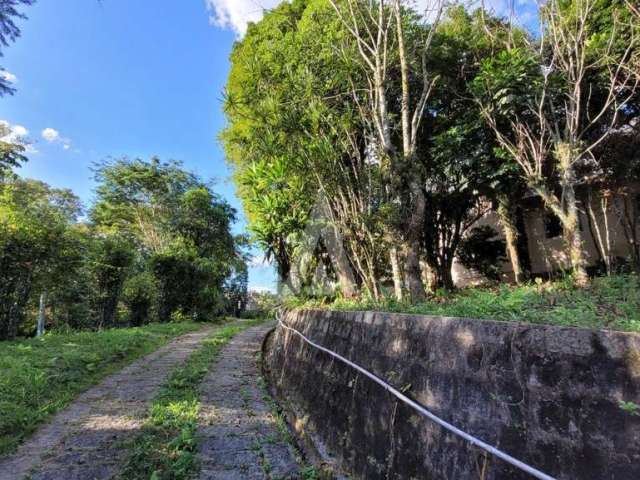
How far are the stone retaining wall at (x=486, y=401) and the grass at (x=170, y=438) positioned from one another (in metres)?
1.31

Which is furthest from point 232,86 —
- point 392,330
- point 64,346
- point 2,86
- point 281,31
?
point 392,330

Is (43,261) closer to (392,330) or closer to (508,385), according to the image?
(392,330)

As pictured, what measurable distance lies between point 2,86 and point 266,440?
8.68 m

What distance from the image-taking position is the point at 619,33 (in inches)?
244

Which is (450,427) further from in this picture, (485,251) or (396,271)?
(485,251)

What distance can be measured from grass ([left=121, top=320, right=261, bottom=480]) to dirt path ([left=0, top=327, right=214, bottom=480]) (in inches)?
5.7

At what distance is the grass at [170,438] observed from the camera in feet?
9.94

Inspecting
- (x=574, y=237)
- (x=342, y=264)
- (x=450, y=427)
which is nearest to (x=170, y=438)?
(x=450, y=427)

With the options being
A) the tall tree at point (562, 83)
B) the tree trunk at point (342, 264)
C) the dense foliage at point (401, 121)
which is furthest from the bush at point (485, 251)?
the tree trunk at point (342, 264)

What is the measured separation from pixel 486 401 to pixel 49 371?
628 centimetres

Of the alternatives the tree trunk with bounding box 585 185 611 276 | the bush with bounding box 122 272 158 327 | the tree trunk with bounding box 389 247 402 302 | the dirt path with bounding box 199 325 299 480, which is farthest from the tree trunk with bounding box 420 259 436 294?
the bush with bounding box 122 272 158 327

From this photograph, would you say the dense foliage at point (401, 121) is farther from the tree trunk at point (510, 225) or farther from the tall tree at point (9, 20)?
the tall tree at point (9, 20)

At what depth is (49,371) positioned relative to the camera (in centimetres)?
538

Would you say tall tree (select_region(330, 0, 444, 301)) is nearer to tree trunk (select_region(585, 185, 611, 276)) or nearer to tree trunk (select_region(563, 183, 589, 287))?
tree trunk (select_region(563, 183, 589, 287))
